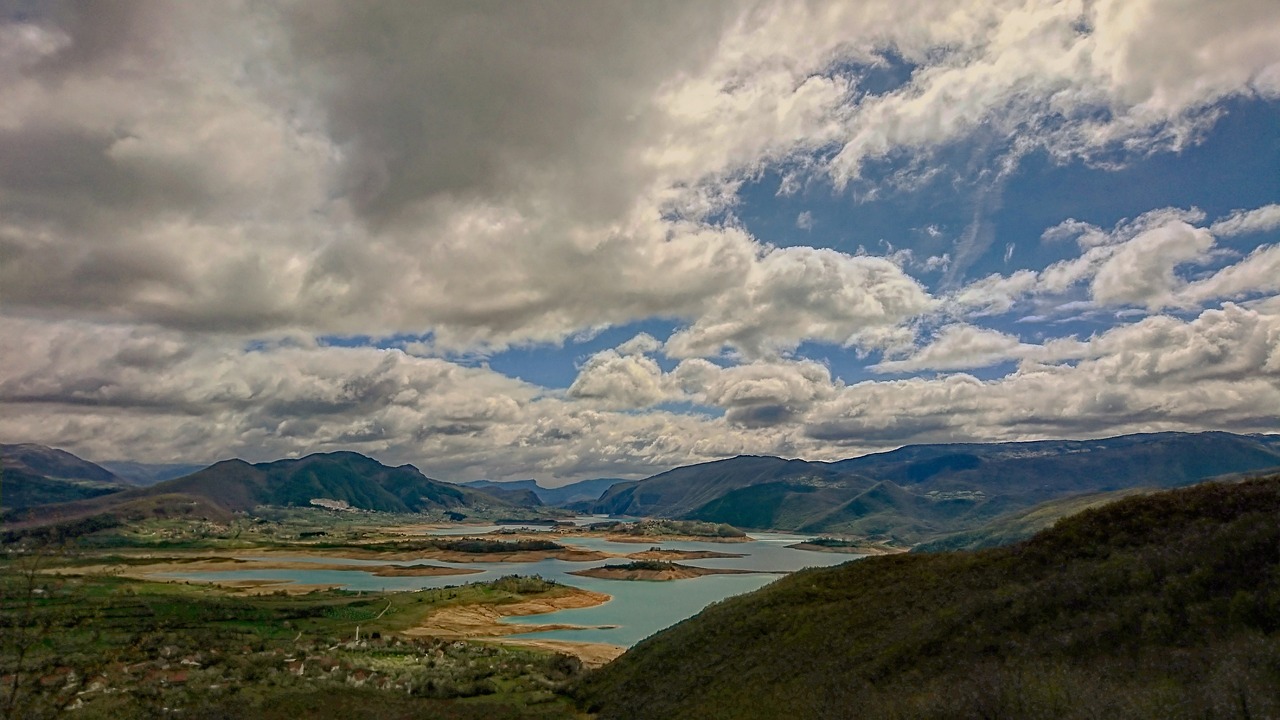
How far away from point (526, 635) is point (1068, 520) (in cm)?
6981

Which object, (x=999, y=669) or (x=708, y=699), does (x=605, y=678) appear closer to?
(x=708, y=699)

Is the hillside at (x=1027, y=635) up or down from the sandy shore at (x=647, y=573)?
up

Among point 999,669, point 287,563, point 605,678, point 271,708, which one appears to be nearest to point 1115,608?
point 999,669

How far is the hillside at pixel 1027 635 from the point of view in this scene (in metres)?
17.8

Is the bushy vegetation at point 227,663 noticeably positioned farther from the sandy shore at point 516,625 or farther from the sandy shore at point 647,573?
the sandy shore at point 647,573

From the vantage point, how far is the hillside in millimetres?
→ 17750

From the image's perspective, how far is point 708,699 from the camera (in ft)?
108

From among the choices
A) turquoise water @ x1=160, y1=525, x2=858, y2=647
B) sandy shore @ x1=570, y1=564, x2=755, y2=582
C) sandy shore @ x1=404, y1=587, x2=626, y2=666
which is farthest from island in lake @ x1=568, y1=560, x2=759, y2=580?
sandy shore @ x1=404, y1=587, x2=626, y2=666

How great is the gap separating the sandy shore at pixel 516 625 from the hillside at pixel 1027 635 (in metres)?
27.4

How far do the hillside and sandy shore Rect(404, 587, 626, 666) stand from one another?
27356 millimetres

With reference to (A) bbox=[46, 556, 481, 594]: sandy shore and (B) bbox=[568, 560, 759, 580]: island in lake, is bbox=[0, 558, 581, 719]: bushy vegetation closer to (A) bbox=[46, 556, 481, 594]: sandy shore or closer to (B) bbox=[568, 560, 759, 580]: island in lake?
(A) bbox=[46, 556, 481, 594]: sandy shore

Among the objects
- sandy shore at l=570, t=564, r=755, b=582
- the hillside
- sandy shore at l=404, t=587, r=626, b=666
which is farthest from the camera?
sandy shore at l=570, t=564, r=755, b=582

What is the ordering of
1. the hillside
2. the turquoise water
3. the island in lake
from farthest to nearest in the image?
the island in lake
the turquoise water
the hillside

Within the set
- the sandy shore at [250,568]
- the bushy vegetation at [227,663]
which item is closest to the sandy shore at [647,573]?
the sandy shore at [250,568]
